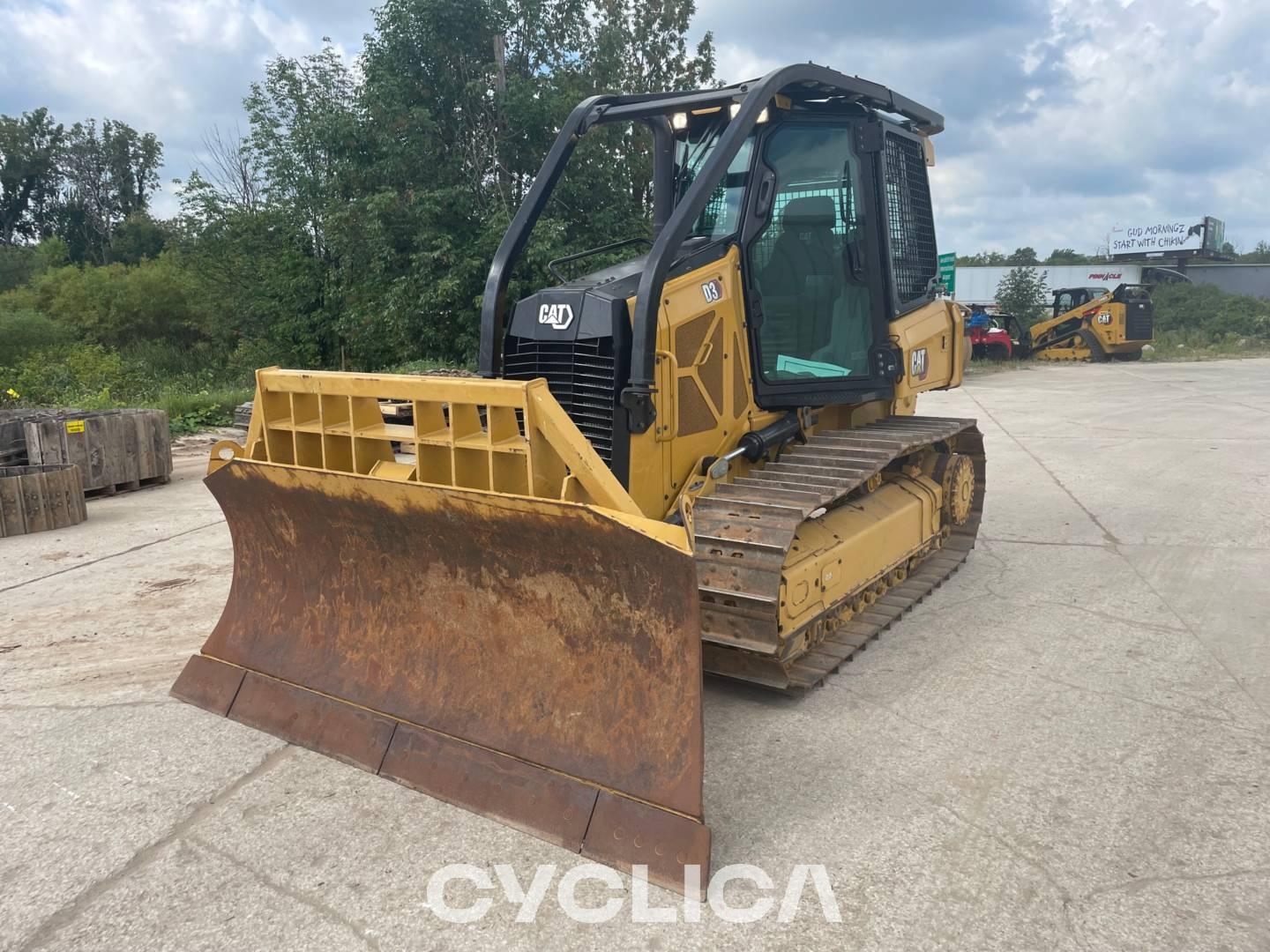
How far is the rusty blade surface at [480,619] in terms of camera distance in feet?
9.64

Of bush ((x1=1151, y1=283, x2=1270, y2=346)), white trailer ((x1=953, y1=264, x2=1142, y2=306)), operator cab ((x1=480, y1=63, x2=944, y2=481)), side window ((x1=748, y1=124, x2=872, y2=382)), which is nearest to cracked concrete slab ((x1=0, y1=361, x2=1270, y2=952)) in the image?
operator cab ((x1=480, y1=63, x2=944, y2=481))

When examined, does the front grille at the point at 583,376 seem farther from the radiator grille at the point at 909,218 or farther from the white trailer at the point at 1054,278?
the white trailer at the point at 1054,278

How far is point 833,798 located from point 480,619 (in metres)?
1.42

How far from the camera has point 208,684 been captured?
3.99m

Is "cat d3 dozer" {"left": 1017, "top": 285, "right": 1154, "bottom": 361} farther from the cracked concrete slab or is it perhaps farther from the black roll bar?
the black roll bar

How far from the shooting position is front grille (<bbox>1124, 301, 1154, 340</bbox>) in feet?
83.9

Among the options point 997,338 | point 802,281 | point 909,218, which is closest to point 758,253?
point 802,281

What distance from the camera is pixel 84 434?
8.58 meters

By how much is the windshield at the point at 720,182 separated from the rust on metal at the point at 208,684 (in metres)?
2.90

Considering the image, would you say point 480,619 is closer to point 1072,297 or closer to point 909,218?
point 909,218

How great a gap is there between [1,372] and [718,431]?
56.7 feet

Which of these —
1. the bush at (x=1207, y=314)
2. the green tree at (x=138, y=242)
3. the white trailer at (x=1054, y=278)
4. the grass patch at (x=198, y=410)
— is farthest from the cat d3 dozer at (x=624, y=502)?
the white trailer at (x=1054, y=278)

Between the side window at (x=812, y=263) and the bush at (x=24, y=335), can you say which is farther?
the bush at (x=24, y=335)

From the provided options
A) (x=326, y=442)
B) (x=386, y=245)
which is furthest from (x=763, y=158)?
(x=386, y=245)
